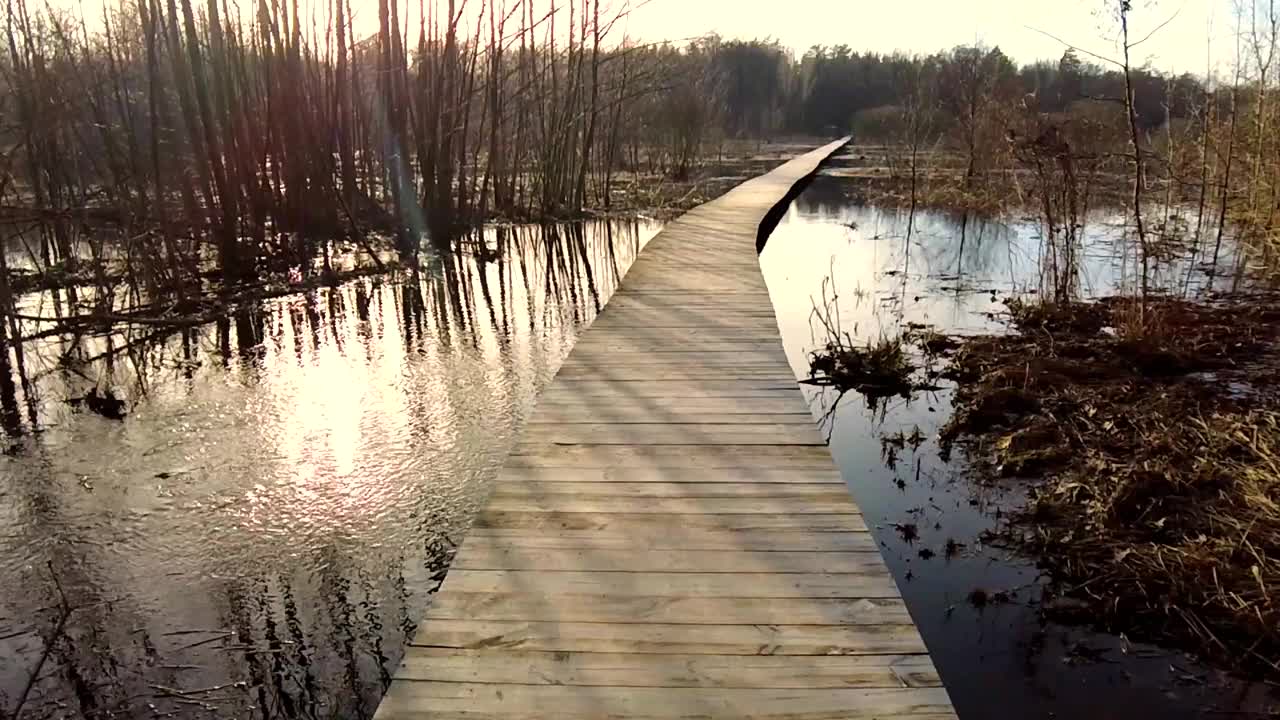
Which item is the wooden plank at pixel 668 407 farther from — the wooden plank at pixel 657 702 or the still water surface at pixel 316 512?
the wooden plank at pixel 657 702

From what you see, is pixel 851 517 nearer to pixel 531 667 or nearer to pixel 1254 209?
pixel 531 667

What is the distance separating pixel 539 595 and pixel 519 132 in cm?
1157

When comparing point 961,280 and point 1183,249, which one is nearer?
point 961,280

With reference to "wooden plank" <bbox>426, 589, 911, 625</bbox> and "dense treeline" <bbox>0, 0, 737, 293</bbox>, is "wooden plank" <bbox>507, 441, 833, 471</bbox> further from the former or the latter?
"dense treeline" <bbox>0, 0, 737, 293</bbox>

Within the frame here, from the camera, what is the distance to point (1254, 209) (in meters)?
9.30

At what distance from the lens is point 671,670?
6.48 feet

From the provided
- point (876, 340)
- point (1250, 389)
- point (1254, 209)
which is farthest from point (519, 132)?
point (1250, 389)

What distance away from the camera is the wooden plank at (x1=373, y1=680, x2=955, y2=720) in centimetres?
183

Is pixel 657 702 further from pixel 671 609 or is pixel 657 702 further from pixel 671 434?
pixel 671 434

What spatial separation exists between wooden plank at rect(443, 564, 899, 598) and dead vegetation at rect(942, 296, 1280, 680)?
1.00m

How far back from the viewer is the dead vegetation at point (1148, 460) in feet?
8.81

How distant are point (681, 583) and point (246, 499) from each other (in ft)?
7.29

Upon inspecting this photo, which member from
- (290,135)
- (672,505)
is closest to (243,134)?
(290,135)

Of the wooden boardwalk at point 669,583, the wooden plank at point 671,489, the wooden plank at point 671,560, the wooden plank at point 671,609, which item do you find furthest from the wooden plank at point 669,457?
the wooden plank at point 671,609
